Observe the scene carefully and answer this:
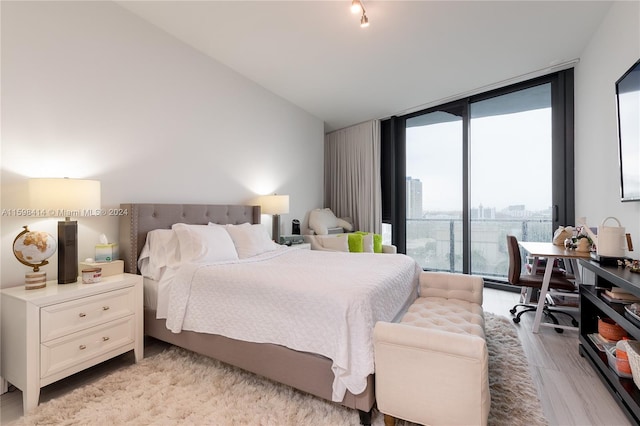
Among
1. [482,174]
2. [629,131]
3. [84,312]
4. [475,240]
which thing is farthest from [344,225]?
[84,312]

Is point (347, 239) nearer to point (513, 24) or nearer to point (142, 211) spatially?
point (142, 211)

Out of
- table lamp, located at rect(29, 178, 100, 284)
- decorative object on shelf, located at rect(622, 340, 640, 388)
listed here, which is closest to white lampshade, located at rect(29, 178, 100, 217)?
table lamp, located at rect(29, 178, 100, 284)

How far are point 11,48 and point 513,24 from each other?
13.0 feet

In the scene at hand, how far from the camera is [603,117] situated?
2750 millimetres

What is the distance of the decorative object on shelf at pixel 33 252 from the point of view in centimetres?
186

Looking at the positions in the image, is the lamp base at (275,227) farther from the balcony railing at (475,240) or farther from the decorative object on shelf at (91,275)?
the balcony railing at (475,240)

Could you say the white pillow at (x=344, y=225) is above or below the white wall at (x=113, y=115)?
below

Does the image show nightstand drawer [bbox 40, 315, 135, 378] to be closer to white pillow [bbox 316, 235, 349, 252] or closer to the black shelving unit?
white pillow [bbox 316, 235, 349, 252]

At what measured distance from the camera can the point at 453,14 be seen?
2598 mm

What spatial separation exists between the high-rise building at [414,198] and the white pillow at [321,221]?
4.51 ft

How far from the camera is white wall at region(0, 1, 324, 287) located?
2016mm

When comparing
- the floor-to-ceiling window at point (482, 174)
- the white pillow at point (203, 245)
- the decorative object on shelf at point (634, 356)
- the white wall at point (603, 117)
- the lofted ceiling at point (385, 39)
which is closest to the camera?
the decorative object on shelf at point (634, 356)

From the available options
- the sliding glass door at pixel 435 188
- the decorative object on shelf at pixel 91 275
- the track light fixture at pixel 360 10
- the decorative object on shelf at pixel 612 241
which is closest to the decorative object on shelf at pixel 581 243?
the decorative object on shelf at pixel 612 241

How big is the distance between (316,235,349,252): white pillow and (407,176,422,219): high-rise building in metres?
1.52
